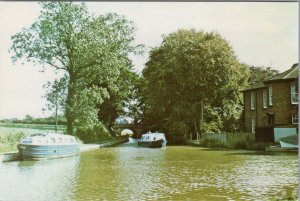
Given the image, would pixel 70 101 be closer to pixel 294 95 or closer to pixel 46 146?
pixel 46 146

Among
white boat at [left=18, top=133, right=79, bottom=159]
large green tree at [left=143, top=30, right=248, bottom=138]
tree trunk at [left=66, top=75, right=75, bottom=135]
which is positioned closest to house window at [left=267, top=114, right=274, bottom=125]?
large green tree at [left=143, top=30, right=248, bottom=138]

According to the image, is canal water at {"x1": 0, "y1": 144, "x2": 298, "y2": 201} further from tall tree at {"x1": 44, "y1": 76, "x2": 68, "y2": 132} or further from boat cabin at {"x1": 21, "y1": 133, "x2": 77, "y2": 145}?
tall tree at {"x1": 44, "y1": 76, "x2": 68, "y2": 132}

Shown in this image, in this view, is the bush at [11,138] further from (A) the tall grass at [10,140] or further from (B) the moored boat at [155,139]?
(B) the moored boat at [155,139]

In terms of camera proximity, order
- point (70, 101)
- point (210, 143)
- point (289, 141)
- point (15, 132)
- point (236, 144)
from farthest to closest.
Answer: point (210, 143)
point (236, 144)
point (289, 141)
point (70, 101)
point (15, 132)

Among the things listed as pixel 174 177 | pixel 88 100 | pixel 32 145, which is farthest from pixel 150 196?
pixel 88 100

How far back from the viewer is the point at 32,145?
2095 centimetres

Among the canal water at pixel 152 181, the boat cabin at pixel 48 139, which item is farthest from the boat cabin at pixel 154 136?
the canal water at pixel 152 181

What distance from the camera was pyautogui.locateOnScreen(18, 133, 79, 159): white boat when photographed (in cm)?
2080

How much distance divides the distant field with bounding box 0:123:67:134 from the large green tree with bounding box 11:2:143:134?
29.3 inches

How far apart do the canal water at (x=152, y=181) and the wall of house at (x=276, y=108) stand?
23.2ft

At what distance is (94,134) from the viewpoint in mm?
35281

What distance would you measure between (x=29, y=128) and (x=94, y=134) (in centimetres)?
1632

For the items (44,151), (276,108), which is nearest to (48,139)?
(44,151)

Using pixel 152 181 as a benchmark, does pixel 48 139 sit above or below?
above
